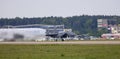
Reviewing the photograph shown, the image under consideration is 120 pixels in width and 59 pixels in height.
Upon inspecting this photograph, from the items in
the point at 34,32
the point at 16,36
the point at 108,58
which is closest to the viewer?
the point at 108,58

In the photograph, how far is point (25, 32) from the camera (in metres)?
68.9

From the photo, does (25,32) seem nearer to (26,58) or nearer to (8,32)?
(8,32)

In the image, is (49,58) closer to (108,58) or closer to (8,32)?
(108,58)

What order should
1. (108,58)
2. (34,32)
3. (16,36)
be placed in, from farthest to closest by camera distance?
(34,32) → (16,36) → (108,58)

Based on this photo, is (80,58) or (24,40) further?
(24,40)

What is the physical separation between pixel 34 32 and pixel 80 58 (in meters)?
44.2

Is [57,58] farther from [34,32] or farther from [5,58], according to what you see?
[34,32]

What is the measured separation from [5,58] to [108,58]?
26.4 ft

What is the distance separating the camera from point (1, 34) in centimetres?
6994

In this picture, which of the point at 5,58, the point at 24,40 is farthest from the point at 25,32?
the point at 5,58

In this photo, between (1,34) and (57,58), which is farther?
(1,34)

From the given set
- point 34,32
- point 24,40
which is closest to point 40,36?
point 34,32

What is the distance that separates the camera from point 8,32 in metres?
67.8

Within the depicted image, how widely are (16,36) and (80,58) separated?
38.9m
